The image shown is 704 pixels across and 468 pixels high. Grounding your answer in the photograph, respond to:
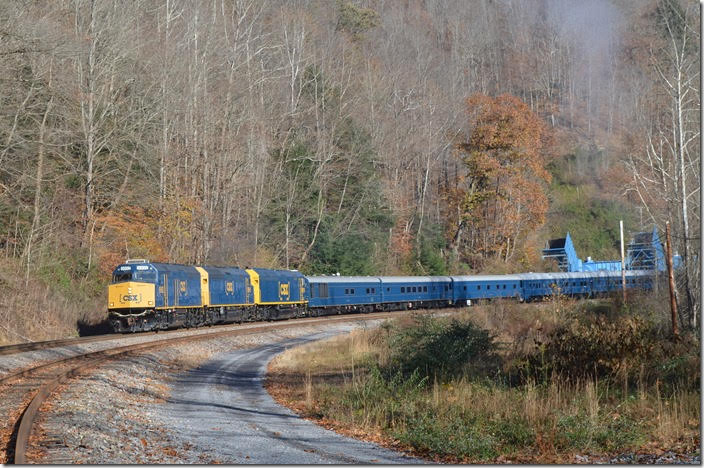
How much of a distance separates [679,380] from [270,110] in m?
43.8

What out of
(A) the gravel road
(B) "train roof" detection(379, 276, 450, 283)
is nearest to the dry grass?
(A) the gravel road

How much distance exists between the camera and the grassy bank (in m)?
11.7

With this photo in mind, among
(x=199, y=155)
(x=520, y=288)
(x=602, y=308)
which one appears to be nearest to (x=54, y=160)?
(x=199, y=155)

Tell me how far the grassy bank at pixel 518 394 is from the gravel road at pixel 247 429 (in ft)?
2.13

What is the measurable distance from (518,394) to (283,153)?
41724 mm

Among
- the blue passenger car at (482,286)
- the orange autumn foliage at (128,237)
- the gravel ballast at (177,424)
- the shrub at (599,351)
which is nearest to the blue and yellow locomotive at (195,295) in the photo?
the orange autumn foliage at (128,237)

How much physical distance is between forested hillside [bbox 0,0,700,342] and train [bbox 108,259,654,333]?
3040mm

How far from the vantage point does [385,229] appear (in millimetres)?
62062

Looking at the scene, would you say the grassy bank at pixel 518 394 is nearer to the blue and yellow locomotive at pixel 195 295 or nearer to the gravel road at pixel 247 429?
the gravel road at pixel 247 429

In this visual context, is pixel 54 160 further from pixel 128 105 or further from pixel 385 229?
pixel 385 229

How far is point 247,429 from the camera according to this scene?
13031 mm

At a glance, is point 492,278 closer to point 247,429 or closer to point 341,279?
point 341,279

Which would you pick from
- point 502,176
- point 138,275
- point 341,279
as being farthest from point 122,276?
point 502,176

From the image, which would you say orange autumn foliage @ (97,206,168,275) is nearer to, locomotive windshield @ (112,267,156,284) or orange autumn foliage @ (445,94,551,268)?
locomotive windshield @ (112,267,156,284)
